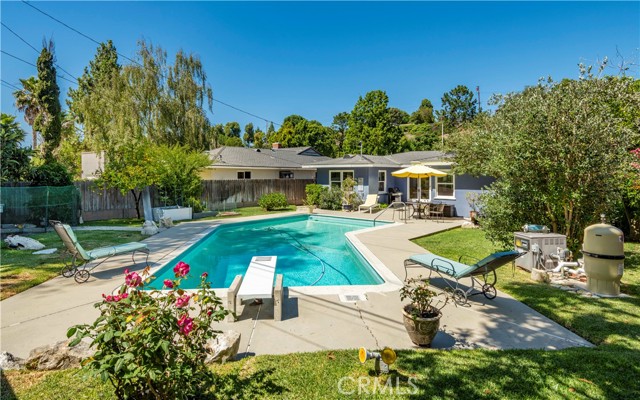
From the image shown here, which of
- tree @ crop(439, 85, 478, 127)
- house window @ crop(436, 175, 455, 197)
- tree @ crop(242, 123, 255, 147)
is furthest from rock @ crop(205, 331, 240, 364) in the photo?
tree @ crop(242, 123, 255, 147)

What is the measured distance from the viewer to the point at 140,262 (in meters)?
8.52

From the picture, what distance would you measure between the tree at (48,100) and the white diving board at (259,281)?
89.8ft

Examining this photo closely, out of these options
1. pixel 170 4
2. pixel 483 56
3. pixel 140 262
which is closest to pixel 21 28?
pixel 170 4

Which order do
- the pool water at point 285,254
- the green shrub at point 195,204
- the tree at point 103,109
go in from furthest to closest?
1. the tree at point 103,109
2. the green shrub at point 195,204
3. the pool water at point 285,254

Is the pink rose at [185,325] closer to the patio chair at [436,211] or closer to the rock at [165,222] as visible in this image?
the rock at [165,222]

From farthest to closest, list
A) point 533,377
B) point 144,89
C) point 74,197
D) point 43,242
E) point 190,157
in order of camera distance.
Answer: point 144,89, point 190,157, point 74,197, point 43,242, point 533,377

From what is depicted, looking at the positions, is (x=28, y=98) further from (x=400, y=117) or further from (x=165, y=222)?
(x=400, y=117)

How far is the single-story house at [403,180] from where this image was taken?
1714 centimetres

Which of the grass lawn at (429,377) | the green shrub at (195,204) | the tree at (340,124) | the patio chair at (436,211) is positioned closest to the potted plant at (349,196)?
the patio chair at (436,211)

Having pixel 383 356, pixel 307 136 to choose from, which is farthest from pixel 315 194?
pixel 307 136

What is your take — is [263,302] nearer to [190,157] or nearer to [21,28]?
[190,157]

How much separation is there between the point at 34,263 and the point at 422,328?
9.20 m

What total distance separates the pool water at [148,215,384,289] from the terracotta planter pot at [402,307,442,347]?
10.4 ft

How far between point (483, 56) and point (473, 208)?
39.9 ft
